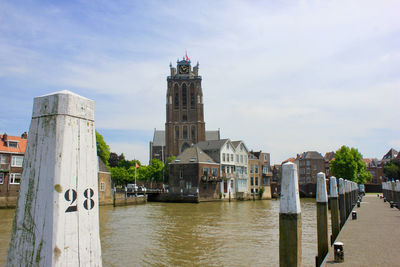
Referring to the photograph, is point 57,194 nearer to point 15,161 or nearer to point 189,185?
point 15,161

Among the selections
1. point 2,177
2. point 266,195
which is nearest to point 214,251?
point 2,177

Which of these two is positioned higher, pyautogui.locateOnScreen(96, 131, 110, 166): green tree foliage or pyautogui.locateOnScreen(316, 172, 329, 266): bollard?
pyautogui.locateOnScreen(96, 131, 110, 166): green tree foliage

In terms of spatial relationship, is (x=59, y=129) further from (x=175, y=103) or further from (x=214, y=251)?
(x=175, y=103)

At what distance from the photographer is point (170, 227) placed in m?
25.6

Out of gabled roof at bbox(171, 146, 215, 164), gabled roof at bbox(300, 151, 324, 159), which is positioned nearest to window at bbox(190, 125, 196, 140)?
gabled roof at bbox(300, 151, 324, 159)

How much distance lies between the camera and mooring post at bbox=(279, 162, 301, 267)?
245 inches

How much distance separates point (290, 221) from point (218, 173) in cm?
5764

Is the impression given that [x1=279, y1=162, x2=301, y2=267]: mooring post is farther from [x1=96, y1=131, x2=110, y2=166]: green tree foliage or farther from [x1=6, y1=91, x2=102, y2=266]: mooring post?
[x1=96, y1=131, x2=110, y2=166]: green tree foliage

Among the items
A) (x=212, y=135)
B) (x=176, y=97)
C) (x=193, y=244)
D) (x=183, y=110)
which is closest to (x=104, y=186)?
(x=193, y=244)

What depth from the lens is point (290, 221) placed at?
626cm

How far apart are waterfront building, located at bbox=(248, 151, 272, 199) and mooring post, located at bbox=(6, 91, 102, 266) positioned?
68139 mm

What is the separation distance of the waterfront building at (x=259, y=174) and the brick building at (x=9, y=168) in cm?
4322

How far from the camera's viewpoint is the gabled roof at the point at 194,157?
6078cm

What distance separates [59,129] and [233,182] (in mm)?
65247
